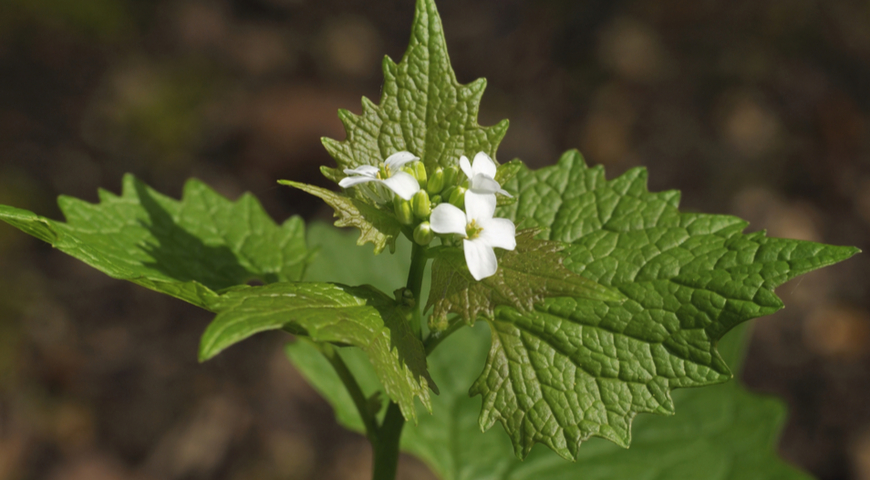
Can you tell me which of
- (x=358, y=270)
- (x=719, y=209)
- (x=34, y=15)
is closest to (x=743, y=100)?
(x=719, y=209)

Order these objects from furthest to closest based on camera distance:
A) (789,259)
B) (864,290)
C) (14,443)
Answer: (864,290)
(14,443)
(789,259)

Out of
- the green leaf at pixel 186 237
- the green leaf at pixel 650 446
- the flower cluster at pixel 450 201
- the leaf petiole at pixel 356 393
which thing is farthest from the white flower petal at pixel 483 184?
the green leaf at pixel 650 446

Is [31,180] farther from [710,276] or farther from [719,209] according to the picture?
[719,209]

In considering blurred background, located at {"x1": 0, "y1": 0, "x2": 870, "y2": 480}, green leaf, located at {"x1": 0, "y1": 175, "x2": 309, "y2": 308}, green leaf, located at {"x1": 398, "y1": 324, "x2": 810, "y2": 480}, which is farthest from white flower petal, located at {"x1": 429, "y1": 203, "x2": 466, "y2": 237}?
blurred background, located at {"x1": 0, "y1": 0, "x2": 870, "y2": 480}

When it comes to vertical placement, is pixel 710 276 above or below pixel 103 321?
above

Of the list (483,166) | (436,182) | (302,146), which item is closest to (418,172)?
(436,182)
